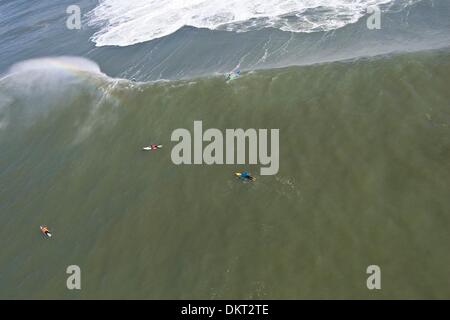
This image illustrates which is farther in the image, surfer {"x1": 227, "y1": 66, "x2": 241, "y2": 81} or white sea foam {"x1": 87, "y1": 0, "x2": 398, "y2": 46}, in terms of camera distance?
white sea foam {"x1": 87, "y1": 0, "x2": 398, "y2": 46}

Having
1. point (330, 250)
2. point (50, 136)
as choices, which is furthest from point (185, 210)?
point (50, 136)

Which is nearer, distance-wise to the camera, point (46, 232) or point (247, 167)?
point (247, 167)

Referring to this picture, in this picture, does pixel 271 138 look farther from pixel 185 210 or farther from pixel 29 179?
pixel 29 179

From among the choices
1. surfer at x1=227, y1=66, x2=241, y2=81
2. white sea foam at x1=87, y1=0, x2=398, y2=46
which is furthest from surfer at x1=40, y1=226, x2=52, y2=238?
white sea foam at x1=87, y1=0, x2=398, y2=46

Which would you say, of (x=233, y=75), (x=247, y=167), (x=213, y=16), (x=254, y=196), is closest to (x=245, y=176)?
(x=247, y=167)

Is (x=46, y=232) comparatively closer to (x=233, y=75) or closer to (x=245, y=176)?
(x=245, y=176)

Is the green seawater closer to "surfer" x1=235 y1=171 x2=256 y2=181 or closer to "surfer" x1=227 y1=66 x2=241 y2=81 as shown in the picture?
"surfer" x1=235 y1=171 x2=256 y2=181

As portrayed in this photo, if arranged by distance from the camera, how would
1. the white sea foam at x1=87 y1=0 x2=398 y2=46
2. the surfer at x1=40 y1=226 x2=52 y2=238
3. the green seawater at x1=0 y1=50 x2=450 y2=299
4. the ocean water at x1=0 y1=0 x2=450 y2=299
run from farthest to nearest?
the white sea foam at x1=87 y1=0 x2=398 y2=46, the surfer at x1=40 y1=226 x2=52 y2=238, the ocean water at x1=0 y1=0 x2=450 y2=299, the green seawater at x1=0 y1=50 x2=450 y2=299
